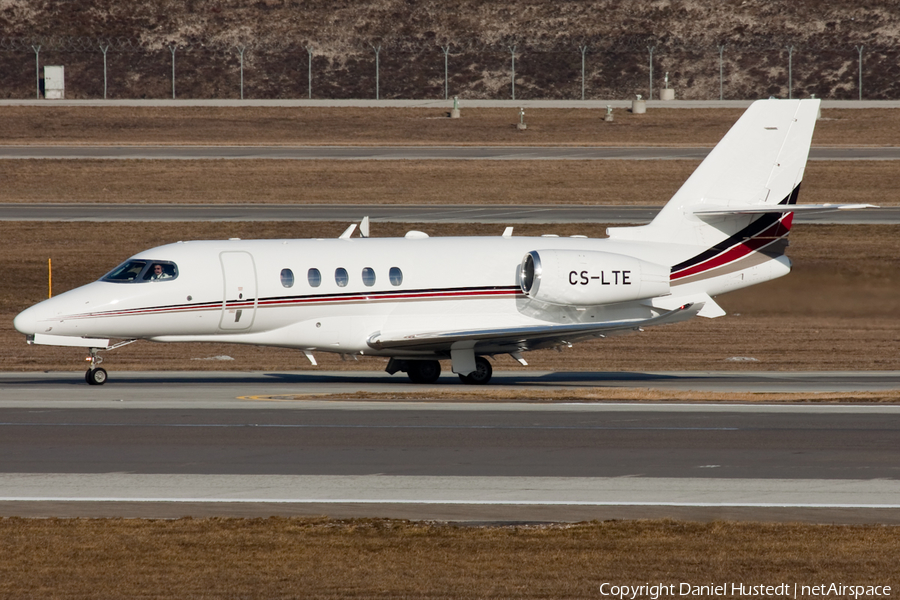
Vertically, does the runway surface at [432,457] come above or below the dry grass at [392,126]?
below

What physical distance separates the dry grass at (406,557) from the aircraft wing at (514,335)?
14.2m

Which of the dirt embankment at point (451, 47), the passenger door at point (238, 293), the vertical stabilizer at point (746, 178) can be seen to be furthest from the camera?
the dirt embankment at point (451, 47)

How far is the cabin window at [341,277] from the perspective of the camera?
92.3 feet

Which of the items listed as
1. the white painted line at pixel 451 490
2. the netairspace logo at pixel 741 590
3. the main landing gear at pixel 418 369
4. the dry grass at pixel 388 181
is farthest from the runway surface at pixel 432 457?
the dry grass at pixel 388 181

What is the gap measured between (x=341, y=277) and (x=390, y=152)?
40524mm

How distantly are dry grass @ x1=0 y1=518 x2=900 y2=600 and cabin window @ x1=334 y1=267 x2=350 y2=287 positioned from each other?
1491 centimetres

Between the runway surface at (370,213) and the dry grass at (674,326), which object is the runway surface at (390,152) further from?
the dry grass at (674,326)

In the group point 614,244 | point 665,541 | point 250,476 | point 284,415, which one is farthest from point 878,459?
point 614,244

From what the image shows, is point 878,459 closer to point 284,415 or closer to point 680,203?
point 284,415

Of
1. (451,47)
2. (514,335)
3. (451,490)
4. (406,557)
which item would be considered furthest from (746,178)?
(451,47)

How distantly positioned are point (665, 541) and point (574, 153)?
55926mm

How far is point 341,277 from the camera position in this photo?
2819cm

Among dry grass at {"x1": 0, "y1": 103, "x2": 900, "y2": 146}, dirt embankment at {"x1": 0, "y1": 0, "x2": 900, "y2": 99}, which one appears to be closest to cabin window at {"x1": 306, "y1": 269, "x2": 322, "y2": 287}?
dry grass at {"x1": 0, "y1": 103, "x2": 900, "y2": 146}

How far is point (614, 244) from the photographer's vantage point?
29.9m
